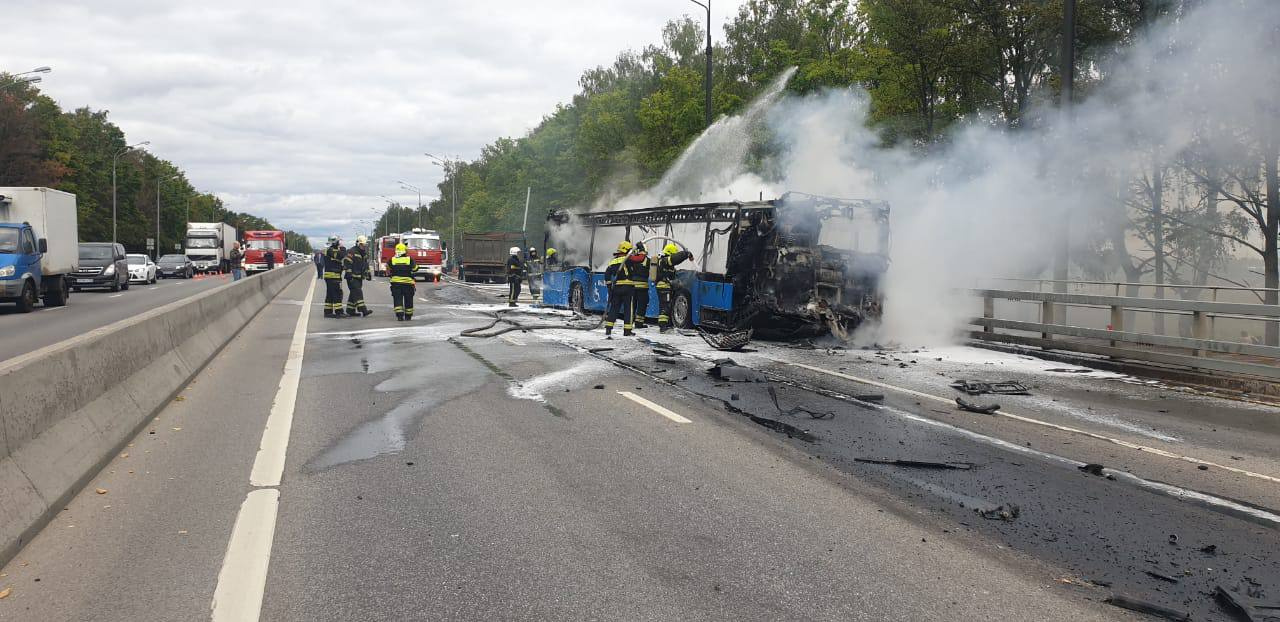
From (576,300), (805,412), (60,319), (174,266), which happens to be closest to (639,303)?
(576,300)

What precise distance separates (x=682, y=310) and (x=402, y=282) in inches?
239

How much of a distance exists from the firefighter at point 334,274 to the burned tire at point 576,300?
5304 millimetres

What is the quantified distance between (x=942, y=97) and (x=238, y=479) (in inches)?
1211

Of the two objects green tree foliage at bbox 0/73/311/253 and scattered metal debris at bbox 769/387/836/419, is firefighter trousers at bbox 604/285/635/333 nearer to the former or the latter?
scattered metal debris at bbox 769/387/836/419

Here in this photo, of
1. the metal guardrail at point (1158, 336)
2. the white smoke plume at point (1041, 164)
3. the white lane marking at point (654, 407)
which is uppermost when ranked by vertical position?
the white smoke plume at point (1041, 164)

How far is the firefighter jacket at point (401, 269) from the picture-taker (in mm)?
18203

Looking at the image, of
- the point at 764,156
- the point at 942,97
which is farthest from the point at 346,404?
the point at 942,97

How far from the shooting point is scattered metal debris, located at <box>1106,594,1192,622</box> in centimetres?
359

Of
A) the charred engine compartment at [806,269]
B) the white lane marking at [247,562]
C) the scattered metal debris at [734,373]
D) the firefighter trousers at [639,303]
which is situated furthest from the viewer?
the firefighter trousers at [639,303]

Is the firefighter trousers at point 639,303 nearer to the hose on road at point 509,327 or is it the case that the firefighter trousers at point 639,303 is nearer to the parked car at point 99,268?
the hose on road at point 509,327

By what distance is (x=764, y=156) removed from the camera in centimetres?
2477

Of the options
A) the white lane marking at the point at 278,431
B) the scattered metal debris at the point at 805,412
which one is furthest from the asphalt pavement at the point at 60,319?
the scattered metal debris at the point at 805,412

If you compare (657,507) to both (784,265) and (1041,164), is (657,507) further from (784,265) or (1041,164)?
(1041,164)

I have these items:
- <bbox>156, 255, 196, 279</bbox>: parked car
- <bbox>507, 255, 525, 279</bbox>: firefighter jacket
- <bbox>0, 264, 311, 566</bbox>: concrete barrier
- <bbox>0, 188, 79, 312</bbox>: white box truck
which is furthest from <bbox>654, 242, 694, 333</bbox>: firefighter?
<bbox>156, 255, 196, 279</bbox>: parked car
